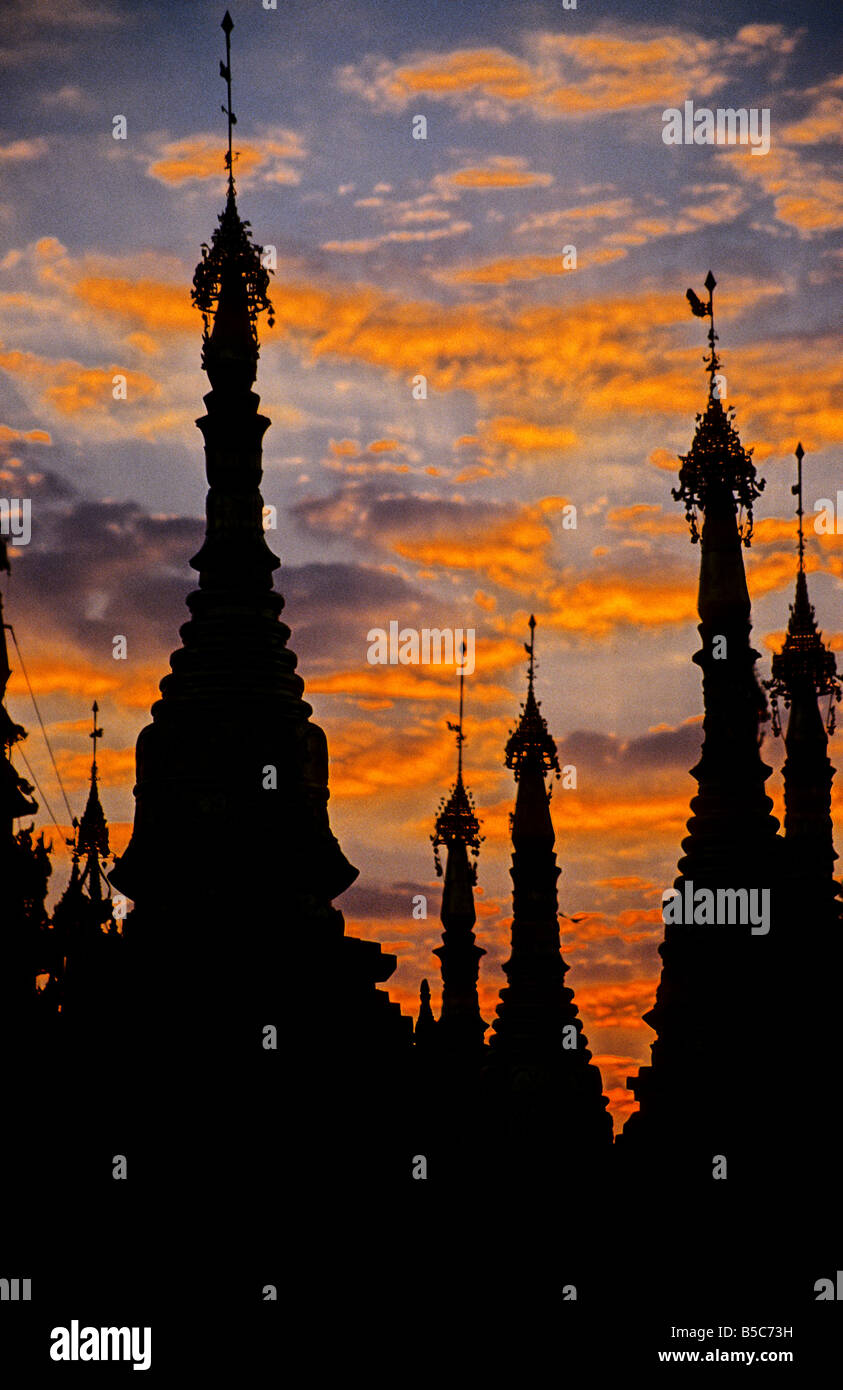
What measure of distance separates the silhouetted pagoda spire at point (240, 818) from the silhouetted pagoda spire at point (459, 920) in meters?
23.0

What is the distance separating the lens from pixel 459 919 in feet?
224

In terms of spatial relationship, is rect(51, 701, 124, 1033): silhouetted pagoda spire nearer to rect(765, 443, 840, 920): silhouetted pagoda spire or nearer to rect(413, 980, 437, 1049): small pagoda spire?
rect(413, 980, 437, 1049): small pagoda spire

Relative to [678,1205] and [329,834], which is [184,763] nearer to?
[329,834]

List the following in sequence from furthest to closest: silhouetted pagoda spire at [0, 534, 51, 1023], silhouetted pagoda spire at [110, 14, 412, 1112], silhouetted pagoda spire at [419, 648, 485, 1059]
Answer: silhouetted pagoda spire at [419, 648, 485, 1059], silhouetted pagoda spire at [110, 14, 412, 1112], silhouetted pagoda spire at [0, 534, 51, 1023]

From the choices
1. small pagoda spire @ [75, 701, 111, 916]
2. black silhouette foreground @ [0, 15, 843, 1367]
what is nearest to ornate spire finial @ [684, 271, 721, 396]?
black silhouette foreground @ [0, 15, 843, 1367]

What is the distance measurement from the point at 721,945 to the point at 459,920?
91.4 ft

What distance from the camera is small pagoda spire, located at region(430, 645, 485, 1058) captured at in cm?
6638

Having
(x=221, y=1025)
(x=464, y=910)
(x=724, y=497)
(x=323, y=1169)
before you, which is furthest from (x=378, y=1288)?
(x=464, y=910)

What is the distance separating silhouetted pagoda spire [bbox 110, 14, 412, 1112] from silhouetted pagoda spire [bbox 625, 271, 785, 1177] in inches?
211

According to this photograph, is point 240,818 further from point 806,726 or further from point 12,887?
point 806,726

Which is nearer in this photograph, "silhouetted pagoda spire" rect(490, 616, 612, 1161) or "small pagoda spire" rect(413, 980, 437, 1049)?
"small pagoda spire" rect(413, 980, 437, 1049)

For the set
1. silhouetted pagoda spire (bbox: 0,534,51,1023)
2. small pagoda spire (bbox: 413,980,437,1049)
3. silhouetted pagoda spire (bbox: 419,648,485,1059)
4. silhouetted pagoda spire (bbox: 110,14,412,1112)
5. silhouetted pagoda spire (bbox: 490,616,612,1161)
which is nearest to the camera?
silhouetted pagoda spire (bbox: 0,534,51,1023)

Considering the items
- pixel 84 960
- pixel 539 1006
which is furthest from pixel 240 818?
pixel 539 1006
